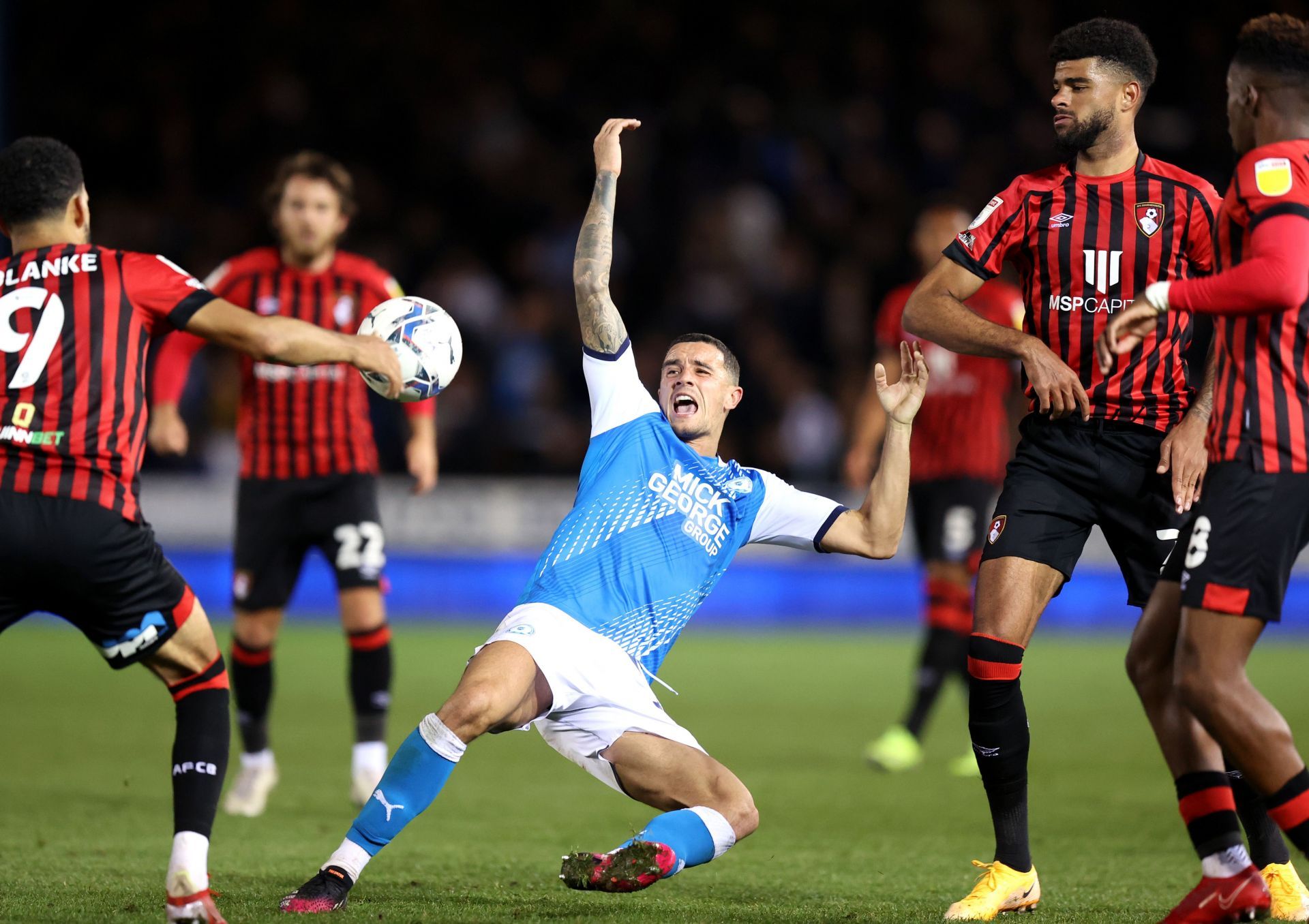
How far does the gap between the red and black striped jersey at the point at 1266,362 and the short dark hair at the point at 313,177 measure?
4.27 meters

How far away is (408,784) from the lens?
4.28 meters

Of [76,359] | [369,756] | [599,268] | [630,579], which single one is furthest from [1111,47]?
[369,756]

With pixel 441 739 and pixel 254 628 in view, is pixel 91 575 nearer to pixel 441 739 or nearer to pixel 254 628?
pixel 441 739

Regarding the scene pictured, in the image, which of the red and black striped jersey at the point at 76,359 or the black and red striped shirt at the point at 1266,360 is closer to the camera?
the black and red striped shirt at the point at 1266,360

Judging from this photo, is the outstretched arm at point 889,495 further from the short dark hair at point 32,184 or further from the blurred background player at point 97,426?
the short dark hair at point 32,184

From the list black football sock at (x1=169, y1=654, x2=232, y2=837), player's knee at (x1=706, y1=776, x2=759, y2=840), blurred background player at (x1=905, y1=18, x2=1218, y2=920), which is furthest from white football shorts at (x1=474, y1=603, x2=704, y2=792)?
blurred background player at (x1=905, y1=18, x2=1218, y2=920)

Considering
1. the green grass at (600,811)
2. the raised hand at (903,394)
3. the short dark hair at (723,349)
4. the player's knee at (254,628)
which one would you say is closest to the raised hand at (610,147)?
the short dark hair at (723,349)

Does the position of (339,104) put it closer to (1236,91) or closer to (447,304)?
(447,304)

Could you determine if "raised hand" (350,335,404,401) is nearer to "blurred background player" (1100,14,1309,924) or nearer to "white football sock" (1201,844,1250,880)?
"blurred background player" (1100,14,1309,924)

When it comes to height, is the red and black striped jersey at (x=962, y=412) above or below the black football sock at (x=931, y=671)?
above

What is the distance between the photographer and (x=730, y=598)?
14.9 meters

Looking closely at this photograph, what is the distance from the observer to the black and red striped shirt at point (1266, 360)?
152 inches

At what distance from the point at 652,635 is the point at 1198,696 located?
165 cm

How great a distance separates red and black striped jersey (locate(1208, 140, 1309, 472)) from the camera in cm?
386
